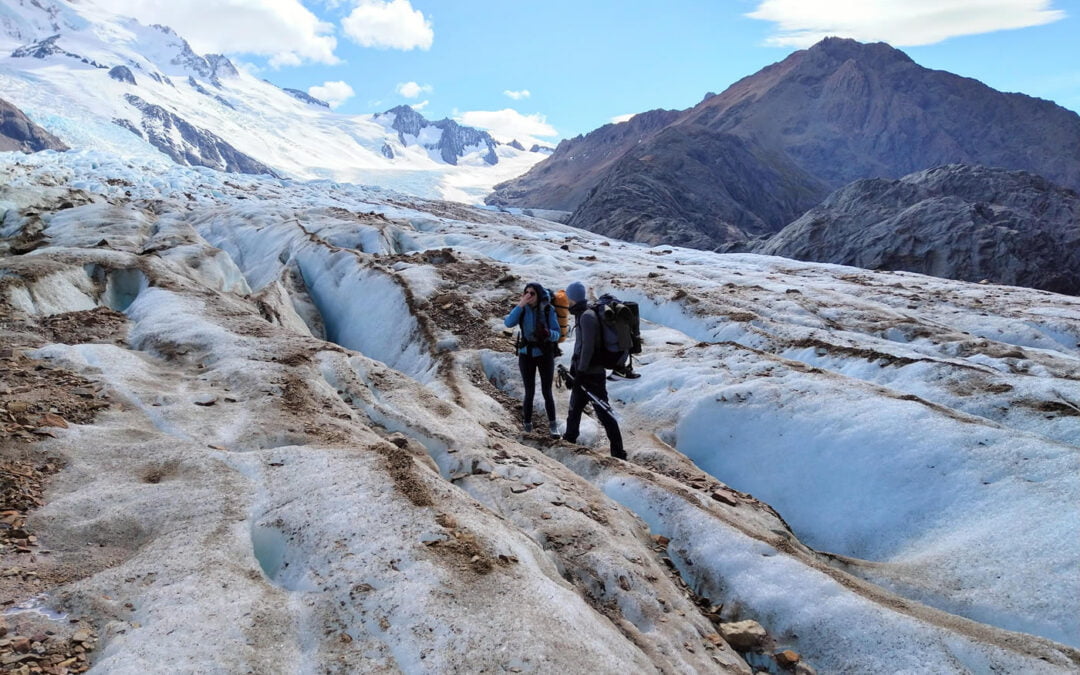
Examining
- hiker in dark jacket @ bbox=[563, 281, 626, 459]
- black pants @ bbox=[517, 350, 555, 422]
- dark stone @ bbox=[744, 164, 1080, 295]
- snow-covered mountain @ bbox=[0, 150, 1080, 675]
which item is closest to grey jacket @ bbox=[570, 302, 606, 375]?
hiker in dark jacket @ bbox=[563, 281, 626, 459]

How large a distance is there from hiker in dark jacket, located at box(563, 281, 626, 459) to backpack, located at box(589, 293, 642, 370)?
0.30ft

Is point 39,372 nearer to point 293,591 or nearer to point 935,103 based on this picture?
point 293,591

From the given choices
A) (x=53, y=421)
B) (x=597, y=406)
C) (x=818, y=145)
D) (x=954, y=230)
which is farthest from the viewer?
(x=818, y=145)

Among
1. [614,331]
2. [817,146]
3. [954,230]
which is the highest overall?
[817,146]

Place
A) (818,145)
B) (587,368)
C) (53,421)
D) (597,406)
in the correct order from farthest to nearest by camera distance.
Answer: (818,145), (597,406), (587,368), (53,421)

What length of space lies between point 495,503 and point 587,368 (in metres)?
3.30

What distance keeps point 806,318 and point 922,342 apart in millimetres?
3402

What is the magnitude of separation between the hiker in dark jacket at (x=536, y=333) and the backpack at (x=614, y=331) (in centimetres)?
116

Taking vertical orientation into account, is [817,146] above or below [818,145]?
below

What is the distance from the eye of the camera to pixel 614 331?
10469 millimetres

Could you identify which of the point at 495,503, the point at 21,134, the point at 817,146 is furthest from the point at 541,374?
the point at 21,134

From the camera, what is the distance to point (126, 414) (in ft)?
28.3

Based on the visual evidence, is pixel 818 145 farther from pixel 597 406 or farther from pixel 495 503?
pixel 495 503

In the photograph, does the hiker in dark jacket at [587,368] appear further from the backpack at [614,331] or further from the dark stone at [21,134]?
the dark stone at [21,134]
